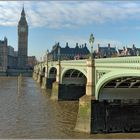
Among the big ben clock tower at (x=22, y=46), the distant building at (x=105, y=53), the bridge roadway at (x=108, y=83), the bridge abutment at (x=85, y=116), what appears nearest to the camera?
the bridge roadway at (x=108, y=83)

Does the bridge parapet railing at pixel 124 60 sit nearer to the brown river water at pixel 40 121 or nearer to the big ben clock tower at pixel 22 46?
the brown river water at pixel 40 121

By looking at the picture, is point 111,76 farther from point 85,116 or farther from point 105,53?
point 105,53

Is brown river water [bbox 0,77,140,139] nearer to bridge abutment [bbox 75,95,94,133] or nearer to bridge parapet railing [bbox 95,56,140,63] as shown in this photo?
bridge abutment [bbox 75,95,94,133]

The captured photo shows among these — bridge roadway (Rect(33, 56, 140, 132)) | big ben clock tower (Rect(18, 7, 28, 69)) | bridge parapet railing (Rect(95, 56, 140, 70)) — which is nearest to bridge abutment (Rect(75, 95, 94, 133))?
bridge roadway (Rect(33, 56, 140, 132))

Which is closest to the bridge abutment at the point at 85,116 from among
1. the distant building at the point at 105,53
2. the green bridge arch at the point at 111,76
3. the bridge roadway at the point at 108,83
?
the bridge roadway at the point at 108,83

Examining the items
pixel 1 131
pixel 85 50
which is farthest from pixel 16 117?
pixel 85 50

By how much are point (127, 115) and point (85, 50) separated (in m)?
111

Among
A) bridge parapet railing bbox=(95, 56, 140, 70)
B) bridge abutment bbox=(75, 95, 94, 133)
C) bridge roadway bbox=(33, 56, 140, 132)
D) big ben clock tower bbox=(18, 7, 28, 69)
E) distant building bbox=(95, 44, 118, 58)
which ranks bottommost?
bridge abutment bbox=(75, 95, 94, 133)

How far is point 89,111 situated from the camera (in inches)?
886

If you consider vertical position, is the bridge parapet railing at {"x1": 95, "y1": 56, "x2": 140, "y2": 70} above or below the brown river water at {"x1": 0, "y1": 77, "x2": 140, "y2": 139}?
above

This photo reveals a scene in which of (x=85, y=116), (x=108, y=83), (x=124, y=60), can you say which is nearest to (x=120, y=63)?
(x=124, y=60)

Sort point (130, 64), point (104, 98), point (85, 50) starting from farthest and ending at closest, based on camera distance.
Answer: point (85, 50) < point (104, 98) < point (130, 64)

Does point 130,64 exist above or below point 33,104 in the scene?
above

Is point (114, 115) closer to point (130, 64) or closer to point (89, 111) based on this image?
point (89, 111)
